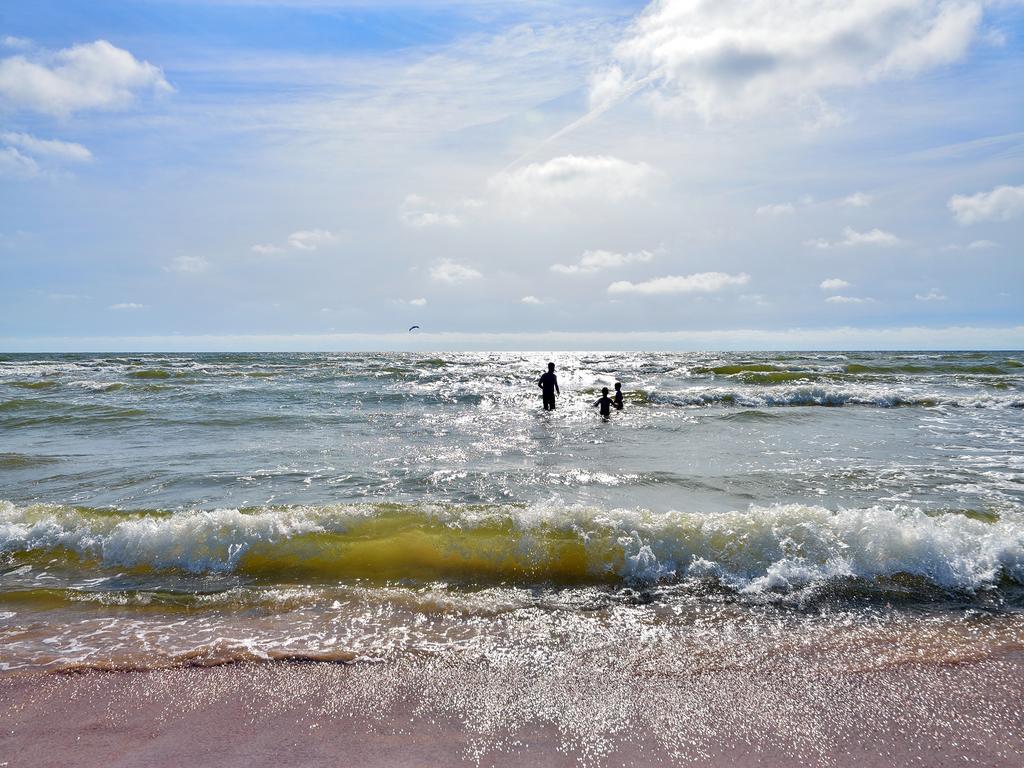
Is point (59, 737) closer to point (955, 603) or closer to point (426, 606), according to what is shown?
point (426, 606)

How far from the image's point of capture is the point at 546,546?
538 cm

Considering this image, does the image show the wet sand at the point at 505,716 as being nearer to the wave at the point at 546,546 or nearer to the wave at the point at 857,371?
the wave at the point at 546,546

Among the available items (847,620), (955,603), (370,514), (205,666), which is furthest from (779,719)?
(370,514)

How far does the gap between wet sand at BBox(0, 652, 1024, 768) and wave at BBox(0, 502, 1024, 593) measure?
1.46 meters

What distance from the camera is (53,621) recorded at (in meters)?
4.23

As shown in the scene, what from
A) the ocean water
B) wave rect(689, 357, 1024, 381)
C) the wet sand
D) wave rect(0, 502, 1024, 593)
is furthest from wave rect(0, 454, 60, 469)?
wave rect(689, 357, 1024, 381)

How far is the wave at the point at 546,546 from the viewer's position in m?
4.97

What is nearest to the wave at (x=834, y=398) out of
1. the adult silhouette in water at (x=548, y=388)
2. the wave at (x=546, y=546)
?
the adult silhouette in water at (x=548, y=388)

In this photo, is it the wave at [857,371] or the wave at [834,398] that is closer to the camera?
the wave at [834,398]

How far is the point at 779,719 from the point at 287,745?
245cm

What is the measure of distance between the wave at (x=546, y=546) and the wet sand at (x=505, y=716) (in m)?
1.46

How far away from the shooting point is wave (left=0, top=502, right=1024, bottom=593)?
497 centimetres

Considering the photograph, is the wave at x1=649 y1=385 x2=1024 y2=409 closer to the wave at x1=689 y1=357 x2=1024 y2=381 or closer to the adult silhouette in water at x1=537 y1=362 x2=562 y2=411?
the adult silhouette in water at x1=537 y1=362 x2=562 y2=411

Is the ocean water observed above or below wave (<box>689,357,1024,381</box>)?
below
